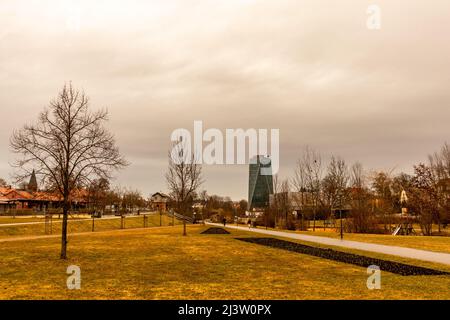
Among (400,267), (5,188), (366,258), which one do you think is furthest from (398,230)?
(5,188)

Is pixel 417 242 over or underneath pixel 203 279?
underneath

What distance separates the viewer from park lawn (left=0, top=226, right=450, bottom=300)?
33.7ft

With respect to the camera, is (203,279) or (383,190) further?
(383,190)

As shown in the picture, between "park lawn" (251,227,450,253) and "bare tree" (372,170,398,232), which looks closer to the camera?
"park lawn" (251,227,450,253)

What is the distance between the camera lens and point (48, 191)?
1994cm

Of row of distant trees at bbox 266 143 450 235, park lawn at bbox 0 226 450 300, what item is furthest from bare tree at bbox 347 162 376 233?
park lawn at bbox 0 226 450 300

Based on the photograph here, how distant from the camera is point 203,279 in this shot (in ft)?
41.2

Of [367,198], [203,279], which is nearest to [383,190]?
[367,198]

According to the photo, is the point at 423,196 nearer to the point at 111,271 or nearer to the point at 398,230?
the point at 398,230

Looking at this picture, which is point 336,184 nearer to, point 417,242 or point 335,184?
point 335,184

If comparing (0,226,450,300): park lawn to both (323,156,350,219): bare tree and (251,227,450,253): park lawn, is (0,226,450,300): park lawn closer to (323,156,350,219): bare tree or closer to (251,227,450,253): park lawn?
(251,227,450,253): park lawn
